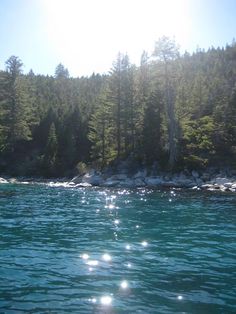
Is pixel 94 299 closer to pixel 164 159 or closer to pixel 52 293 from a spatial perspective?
pixel 52 293

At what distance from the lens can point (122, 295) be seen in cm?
996

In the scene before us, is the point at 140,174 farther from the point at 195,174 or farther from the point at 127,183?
the point at 195,174

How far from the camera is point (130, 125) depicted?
61375mm

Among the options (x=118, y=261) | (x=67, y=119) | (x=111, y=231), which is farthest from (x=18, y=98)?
(x=118, y=261)

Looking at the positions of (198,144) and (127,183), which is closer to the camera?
(127,183)

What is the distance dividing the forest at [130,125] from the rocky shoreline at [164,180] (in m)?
2.05

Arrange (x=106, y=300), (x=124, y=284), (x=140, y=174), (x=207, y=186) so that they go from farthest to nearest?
(x=140, y=174)
(x=207, y=186)
(x=124, y=284)
(x=106, y=300)

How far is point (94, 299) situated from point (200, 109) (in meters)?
62.1

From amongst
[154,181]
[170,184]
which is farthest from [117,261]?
[154,181]

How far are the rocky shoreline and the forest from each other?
6.71 ft

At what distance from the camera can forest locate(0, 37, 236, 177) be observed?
54.0 m

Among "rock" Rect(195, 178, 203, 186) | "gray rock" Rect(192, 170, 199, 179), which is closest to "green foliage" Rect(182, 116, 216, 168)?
"gray rock" Rect(192, 170, 199, 179)

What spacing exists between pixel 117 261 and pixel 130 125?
4891 cm

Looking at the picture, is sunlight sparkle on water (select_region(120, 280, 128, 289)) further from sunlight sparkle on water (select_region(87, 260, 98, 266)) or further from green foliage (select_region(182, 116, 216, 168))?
green foliage (select_region(182, 116, 216, 168))
